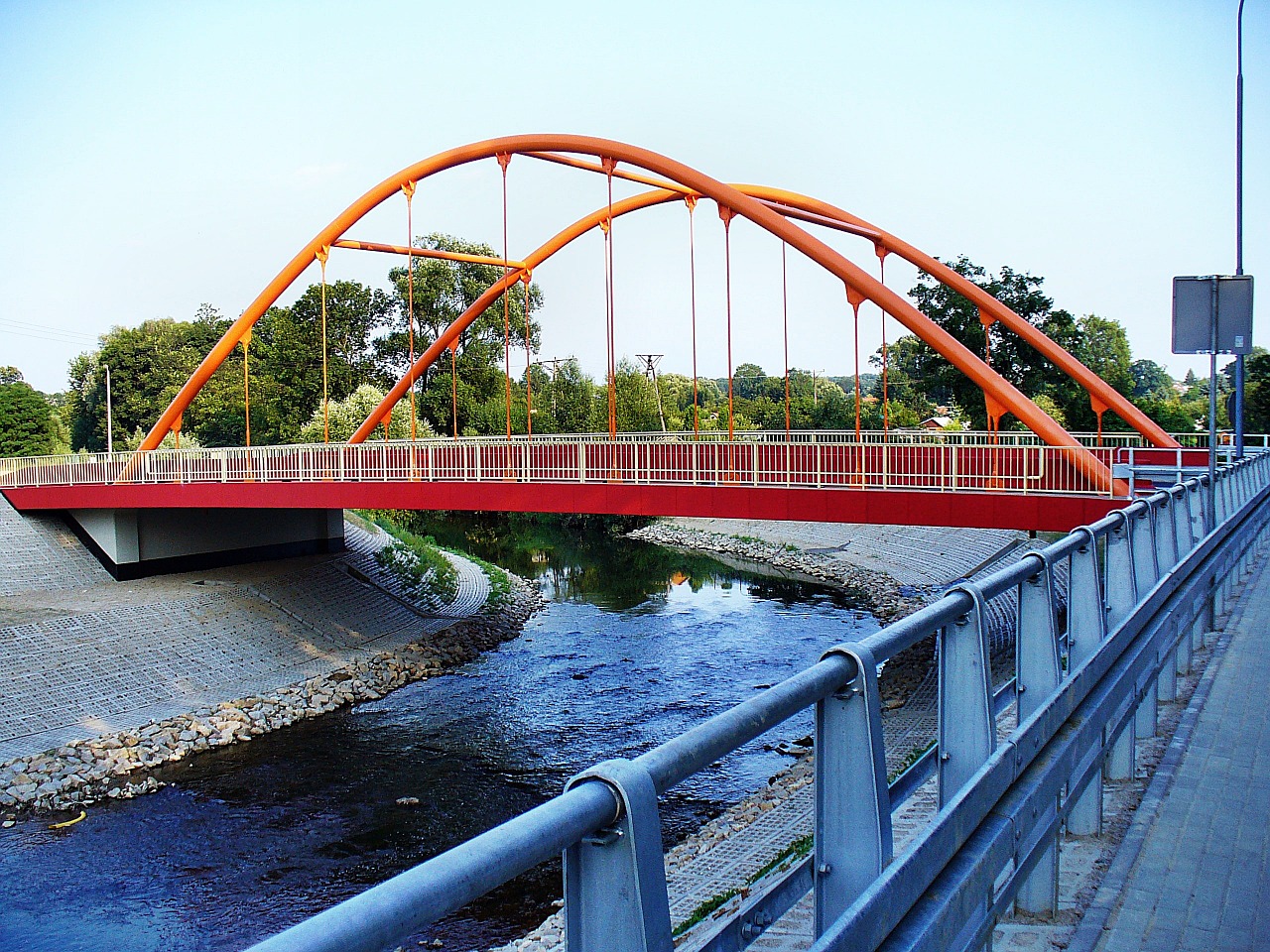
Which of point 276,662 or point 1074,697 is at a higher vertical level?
point 1074,697

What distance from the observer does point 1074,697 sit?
453 cm

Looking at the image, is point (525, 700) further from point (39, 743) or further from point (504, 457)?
point (39, 743)

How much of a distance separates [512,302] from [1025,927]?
56.1 m

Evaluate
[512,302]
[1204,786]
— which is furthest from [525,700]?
[512,302]

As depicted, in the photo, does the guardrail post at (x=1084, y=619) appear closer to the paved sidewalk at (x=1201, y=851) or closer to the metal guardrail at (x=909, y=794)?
the metal guardrail at (x=909, y=794)

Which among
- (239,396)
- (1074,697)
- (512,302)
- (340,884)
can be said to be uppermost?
(512,302)

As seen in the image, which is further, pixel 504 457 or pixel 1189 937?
pixel 504 457

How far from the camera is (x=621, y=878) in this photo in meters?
1.72

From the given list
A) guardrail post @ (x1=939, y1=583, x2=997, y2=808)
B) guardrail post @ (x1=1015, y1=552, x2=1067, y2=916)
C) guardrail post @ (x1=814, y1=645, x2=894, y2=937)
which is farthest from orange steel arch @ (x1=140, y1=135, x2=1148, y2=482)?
guardrail post @ (x1=814, y1=645, x2=894, y2=937)

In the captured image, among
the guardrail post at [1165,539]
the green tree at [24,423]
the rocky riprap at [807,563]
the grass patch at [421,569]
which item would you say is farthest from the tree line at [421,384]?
the guardrail post at [1165,539]

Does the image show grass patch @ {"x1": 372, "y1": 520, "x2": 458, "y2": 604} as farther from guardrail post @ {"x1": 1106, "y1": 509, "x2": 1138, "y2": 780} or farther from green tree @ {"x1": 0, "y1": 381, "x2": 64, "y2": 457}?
guardrail post @ {"x1": 1106, "y1": 509, "x2": 1138, "y2": 780}

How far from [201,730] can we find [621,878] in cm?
1966

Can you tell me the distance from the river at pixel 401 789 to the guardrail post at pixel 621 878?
10555mm

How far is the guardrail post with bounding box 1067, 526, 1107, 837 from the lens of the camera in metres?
5.00
